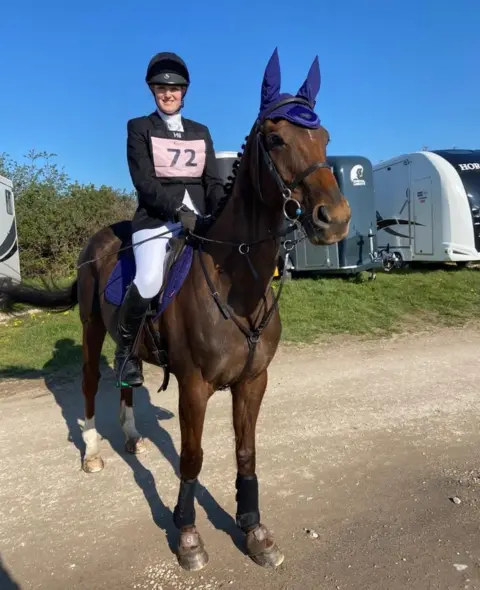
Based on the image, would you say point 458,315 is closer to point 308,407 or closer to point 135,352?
point 308,407

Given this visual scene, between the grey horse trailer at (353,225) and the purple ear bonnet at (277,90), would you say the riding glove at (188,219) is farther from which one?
the grey horse trailer at (353,225)

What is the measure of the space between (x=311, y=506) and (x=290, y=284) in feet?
31.2

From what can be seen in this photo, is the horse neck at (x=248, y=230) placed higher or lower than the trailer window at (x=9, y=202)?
lower

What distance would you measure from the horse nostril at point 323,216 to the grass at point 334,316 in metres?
6.17

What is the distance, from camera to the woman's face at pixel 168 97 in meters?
3.38

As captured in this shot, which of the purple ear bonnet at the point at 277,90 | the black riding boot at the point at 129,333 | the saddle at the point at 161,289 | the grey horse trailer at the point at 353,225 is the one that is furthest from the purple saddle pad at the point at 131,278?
the grey horse trailer at the point at 353,225

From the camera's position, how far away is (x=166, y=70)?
3346 millimetres

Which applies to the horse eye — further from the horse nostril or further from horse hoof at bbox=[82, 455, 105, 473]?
horse hoof at bbox=[82, 455, 105, 473]

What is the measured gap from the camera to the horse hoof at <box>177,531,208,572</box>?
9.91 feet

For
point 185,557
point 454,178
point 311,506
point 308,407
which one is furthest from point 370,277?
point 185,557

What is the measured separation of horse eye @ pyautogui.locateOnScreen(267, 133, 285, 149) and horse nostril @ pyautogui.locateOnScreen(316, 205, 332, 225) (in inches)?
18.2

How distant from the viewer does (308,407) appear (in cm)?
561

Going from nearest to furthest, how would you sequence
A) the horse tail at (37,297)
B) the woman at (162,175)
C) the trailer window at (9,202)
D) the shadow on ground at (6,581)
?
1. the shadow on ground at (6,581)
2. the woman at (162,175)
3. the horse tail at (37,297)
4. the trailer window at (9,202)

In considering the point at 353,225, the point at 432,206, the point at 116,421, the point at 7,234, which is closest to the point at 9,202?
the point at 7,234
